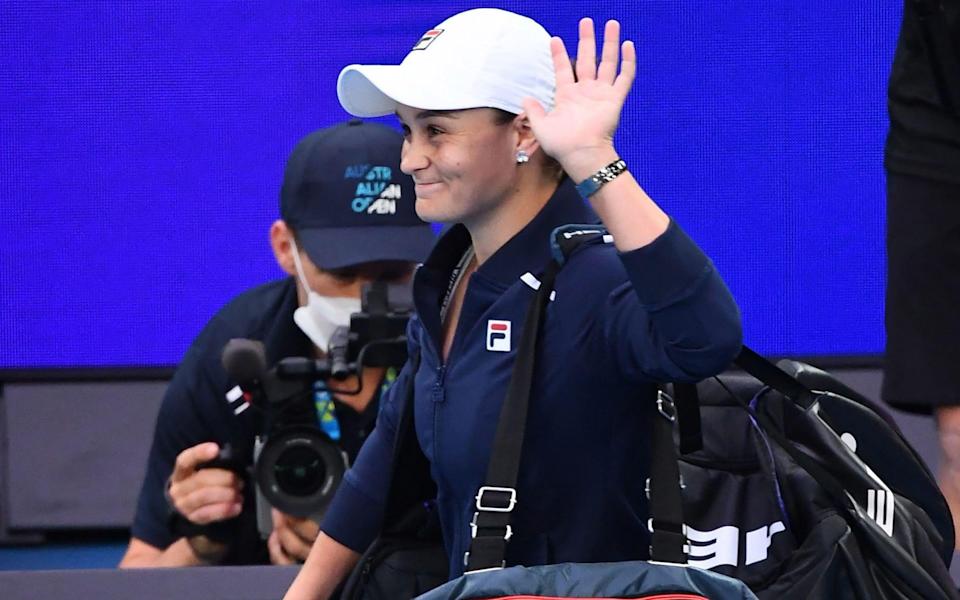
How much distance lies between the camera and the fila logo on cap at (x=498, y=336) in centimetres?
188

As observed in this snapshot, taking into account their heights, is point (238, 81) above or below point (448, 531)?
above

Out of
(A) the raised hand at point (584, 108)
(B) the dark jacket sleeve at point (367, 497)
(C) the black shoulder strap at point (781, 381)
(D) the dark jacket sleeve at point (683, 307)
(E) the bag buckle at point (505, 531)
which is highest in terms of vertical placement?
(A) the raised hand at point (584, 108)

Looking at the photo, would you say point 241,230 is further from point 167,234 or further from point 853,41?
point 853,41

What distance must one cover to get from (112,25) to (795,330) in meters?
1.70

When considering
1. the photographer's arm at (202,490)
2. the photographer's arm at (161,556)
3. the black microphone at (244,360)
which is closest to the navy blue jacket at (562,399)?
the black microphone at (244,360)

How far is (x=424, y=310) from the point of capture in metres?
2.04

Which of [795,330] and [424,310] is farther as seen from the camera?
[795,330]

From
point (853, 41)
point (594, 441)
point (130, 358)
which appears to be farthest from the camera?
point (130, 358)

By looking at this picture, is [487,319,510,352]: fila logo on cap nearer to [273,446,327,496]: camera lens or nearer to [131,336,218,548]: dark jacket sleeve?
[273,446,327,496]: camera lens

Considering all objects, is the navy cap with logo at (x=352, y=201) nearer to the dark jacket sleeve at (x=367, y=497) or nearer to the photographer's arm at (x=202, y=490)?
the photographer's arm at (x=202, y=490)

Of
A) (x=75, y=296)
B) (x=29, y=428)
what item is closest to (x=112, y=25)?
(x=75, y=296)

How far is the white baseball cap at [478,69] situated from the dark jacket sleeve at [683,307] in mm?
298

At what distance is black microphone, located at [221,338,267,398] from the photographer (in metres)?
2.48

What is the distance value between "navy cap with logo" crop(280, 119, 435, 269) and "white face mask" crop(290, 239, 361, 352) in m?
0.08
